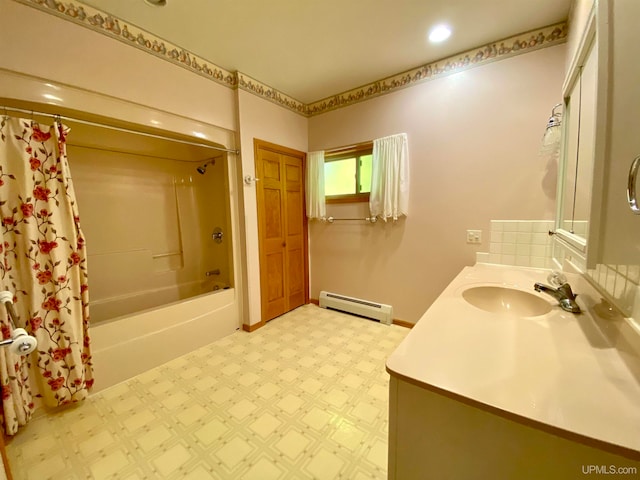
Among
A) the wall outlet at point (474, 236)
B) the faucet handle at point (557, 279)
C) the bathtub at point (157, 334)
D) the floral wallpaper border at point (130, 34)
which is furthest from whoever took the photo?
the wall outlet at point (474, 236)

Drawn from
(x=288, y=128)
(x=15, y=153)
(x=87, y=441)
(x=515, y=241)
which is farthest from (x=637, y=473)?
(x=288, y=128)

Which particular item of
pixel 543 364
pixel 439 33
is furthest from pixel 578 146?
pixel 439 33

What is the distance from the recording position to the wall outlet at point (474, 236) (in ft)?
7.02

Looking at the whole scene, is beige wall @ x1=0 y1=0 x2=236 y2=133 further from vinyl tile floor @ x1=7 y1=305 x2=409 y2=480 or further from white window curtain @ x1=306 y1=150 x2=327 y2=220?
vinyl tile floor @ x1=7 y1=305 x2=409 y2=480

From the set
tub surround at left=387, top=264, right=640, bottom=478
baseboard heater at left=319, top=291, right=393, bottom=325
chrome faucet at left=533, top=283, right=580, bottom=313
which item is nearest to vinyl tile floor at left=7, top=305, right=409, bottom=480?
baseboard heater at left=319, top=291, right=393, bottom=325

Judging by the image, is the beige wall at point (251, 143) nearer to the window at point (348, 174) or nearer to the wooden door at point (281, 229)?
the wooden door at point (281, 229)

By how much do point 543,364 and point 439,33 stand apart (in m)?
2.25

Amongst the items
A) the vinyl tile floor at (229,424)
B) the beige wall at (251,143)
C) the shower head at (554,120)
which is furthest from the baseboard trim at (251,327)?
the shower head at (554,120)

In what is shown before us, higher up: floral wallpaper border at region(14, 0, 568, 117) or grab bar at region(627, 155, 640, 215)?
floral wallpaper border at region(14, 0, 568, 117)

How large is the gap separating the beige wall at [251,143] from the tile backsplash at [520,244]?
6.99 feet

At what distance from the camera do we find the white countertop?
1.70 ft
